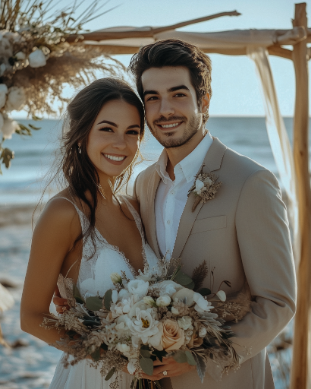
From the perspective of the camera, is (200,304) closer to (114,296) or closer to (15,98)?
(114,296)

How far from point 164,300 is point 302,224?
2082 millimetres

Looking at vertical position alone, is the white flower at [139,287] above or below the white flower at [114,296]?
above

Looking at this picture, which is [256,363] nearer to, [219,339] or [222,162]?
[219,339]

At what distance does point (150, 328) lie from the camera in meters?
1.92

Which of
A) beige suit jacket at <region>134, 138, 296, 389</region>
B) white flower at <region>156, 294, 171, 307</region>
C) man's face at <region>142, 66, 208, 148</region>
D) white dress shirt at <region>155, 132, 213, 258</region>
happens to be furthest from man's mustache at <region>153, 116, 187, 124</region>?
white flower at <region>156, 294, 171, 307</region>

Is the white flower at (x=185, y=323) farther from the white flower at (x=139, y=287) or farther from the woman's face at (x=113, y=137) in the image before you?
the woman's face at (x=113, y=137)

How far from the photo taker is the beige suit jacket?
2311 mm

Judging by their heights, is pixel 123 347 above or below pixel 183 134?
below

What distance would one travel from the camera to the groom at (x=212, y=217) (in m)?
2.32

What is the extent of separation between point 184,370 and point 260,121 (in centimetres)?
3100

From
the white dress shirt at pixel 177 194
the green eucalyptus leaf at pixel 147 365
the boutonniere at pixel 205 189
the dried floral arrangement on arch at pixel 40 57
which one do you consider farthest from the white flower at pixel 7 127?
the green eucalyptus leaf at pixel 147 365

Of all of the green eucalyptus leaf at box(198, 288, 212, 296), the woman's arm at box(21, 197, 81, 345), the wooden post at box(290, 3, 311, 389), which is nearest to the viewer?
the green eucalyptus leaf at box(198, 288, 212, 296)

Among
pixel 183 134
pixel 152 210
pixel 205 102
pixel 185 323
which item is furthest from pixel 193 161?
pixel 185 323

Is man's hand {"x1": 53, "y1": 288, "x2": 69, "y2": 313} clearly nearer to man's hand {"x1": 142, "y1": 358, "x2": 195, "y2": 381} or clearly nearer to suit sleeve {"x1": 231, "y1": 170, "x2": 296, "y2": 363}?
man's hand {"x1": 142, "y1": 358, "x2": 195, "y2": 381}
